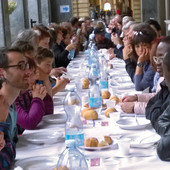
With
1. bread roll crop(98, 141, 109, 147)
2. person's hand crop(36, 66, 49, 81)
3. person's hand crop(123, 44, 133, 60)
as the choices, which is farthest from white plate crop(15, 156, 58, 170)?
person's hand crop(123, 44, 133, 60)

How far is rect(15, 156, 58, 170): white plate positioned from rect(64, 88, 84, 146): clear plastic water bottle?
17 cm

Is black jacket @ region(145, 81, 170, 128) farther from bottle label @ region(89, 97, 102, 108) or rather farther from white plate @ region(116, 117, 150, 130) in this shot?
bottle label @ region(89, 97, 102, 108)

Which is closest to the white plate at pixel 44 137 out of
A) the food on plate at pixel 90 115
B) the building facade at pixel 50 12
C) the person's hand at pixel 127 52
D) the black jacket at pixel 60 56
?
the food on plate at pixel 90 115

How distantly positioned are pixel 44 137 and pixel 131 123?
57 cm

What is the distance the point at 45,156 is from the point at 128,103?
106cm

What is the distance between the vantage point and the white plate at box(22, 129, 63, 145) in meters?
2.42

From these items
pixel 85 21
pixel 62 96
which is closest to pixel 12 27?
pixel 85 21

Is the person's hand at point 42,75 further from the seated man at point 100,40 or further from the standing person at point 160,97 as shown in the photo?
the seated man at point 100,40

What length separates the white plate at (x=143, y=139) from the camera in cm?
222

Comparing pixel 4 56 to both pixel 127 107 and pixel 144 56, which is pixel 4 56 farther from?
pixel 144 56

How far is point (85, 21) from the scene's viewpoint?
1195 centimetres

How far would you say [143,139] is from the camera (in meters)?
2.35

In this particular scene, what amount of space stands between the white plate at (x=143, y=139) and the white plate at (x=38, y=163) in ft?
1.41

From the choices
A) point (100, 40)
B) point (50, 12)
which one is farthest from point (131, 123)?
point (50, 12)
